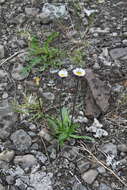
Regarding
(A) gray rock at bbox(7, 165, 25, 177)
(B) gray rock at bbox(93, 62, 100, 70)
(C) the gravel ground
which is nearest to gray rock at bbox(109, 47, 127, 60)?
(C) the gravel ground

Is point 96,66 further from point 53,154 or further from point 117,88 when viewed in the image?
point 53,154

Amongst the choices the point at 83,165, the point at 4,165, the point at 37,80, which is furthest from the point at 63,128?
the point at 37,80

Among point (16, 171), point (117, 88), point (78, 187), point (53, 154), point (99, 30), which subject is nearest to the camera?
point (78, 187)

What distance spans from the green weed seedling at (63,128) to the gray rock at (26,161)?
0.88 feet

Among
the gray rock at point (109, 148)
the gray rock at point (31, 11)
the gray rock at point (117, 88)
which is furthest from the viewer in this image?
the gray rock at point (31, 11)

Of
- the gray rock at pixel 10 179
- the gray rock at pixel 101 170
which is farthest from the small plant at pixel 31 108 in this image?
the gray rock at pixel 101 170

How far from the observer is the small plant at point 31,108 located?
3.12 m

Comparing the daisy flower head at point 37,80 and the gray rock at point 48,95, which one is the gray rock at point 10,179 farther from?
the daisy flower head at point 37,80

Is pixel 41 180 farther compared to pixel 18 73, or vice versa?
pixel 18 73

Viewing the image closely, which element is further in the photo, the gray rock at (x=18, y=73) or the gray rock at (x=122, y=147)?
the gray rock at (x=18, y=73)

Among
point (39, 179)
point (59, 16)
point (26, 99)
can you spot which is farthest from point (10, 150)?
point (59, 16)

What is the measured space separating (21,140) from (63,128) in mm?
372

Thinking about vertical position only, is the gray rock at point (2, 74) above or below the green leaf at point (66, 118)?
above

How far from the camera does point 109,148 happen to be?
9.47 feet
